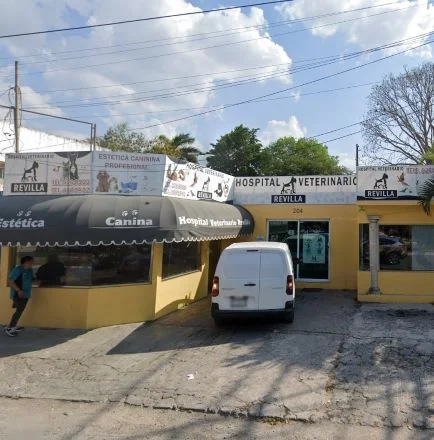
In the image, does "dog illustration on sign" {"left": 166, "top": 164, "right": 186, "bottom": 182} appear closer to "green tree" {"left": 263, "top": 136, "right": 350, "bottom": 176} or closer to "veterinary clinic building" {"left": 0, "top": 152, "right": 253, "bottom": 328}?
"veterinary clinic building" {"left": 0, "top": 152, "right": 253, "bottom": 328}

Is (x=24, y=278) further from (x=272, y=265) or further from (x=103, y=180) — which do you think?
(x=272, y=265)

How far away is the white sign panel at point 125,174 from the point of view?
1141 cm

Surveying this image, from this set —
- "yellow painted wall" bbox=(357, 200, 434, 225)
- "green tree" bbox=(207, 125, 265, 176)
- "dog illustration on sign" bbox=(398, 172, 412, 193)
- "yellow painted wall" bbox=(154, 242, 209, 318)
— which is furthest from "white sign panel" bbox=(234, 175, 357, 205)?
"green tree" bbox=(207, 125, 265, 176)

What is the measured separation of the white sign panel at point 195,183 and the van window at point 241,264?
2.56 metres

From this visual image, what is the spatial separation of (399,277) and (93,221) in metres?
8.35

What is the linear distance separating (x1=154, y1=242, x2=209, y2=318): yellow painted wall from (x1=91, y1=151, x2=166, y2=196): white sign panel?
1486 millimetres

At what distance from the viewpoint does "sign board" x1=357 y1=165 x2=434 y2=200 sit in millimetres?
12680

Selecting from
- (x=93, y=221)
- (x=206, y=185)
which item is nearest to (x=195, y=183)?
(x=206, y=185)

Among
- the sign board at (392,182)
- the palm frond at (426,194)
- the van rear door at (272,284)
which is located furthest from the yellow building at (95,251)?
the palm frond at (426,194)

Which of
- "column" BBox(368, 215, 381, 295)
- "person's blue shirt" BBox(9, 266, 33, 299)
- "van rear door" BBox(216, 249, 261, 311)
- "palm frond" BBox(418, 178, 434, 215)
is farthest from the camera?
"column" BBox(368, 215, 381, 295)

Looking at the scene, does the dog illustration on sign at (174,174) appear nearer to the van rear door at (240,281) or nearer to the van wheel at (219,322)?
the van rear door at (240,281)

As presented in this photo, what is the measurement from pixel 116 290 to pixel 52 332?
1.59 meters

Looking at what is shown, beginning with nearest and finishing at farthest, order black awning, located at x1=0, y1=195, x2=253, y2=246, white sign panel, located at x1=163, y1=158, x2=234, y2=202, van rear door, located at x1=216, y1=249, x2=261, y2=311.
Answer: black awning, located at x1=0, y1=195, x2=253, y2=246 → van rear door, located at x1=216, y1=249, x2=261, y2=311 → white sign panel, located at x1=163, y1=158, x2=234, y2=202

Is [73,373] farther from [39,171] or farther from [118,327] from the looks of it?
[39,171]
